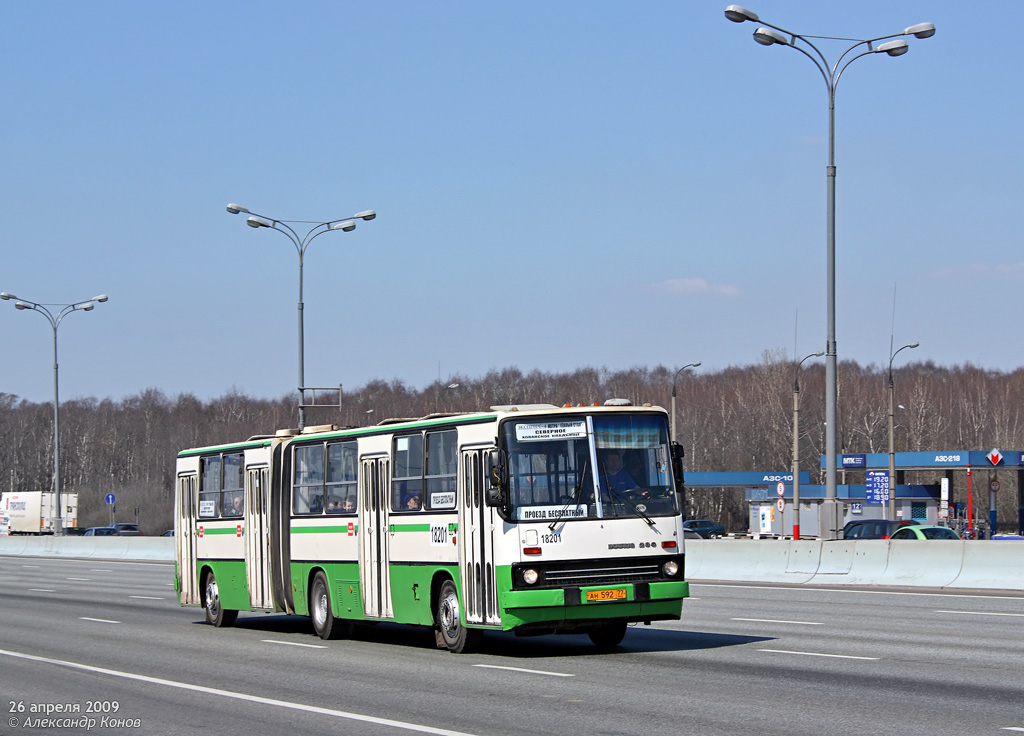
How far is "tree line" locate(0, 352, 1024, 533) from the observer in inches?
4387

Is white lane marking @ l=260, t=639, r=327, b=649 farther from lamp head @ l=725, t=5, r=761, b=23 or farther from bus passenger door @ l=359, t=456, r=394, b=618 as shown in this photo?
lamp head @ l=725, t=5, r=761, b=23

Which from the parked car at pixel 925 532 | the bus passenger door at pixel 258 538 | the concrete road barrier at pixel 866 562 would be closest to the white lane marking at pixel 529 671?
the bus passenger door at pixel 258 538

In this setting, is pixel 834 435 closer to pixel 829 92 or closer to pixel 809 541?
pixel 809 541

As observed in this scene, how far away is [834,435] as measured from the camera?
27.0 meters

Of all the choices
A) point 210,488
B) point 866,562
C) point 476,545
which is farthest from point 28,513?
point 476,545

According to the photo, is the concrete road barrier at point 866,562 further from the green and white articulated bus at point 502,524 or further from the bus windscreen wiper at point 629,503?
the bus windscreen wiper at point 629,503

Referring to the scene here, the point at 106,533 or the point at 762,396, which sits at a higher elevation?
the point at 762,396

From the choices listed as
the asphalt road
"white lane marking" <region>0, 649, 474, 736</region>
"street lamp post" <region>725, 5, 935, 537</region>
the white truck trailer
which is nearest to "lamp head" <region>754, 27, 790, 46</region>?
"street lamp post" <region>725, 5, 935, 537</region>

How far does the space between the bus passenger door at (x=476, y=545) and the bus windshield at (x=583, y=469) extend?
0.45 metres

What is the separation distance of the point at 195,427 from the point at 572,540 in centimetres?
14131

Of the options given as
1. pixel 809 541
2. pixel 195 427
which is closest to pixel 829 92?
pixel 809 541

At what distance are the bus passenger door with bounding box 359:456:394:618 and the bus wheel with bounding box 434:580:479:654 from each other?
1161 millimetres

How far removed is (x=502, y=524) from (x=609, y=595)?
135 centimetres

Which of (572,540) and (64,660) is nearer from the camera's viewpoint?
(572,540)
